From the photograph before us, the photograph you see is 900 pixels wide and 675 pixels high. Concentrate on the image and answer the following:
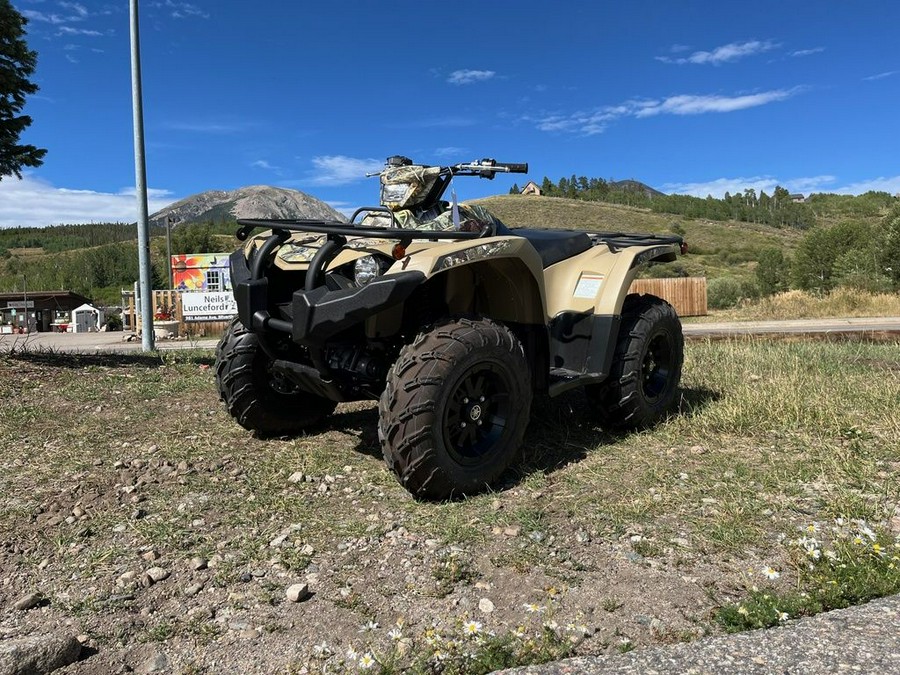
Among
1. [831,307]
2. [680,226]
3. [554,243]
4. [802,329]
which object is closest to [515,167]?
[554,243]

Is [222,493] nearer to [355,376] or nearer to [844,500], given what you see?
[355,376]

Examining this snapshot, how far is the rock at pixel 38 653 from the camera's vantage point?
→ 2.20 m

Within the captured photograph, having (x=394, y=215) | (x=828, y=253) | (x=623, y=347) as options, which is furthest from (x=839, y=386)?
(x=828, y=253)

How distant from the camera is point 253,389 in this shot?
188 inches

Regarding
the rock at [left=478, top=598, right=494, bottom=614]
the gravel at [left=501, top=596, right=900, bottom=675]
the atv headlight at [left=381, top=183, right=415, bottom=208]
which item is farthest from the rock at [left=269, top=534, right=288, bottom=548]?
the atv headlight at [left=381, top=183, right=415, bottom=208]

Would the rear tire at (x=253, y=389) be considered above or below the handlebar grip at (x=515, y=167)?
below

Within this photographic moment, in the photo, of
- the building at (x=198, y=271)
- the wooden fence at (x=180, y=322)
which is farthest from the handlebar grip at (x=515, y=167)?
the building at (x=198, y=271)

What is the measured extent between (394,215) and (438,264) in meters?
1.21

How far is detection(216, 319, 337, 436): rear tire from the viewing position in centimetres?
471

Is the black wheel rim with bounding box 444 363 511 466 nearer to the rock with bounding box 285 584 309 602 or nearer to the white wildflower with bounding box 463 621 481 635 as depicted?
the rock with bounding box 285 584 309 602

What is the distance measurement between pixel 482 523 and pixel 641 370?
6.78 feet

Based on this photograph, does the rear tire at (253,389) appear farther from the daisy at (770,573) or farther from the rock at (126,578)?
the daisy at (770,573)

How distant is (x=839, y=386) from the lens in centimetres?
578

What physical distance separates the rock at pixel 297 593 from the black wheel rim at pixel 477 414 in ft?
3.73
